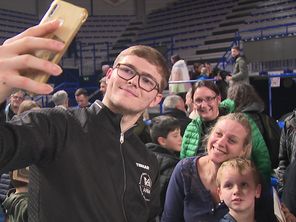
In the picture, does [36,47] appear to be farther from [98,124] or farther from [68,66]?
[68,66]

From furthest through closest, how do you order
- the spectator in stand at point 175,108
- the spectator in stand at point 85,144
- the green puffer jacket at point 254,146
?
the spectator in stand at point 175,108 < the green puffer jacket at point 254,146 < the spectator in stand at point 85,144

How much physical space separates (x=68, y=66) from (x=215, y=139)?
15.2 m

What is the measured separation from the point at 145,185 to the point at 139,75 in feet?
1.29

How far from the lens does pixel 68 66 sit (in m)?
16.7

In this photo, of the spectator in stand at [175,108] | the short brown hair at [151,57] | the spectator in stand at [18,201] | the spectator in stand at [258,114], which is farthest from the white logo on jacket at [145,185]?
the spectator in stand at [175,108]

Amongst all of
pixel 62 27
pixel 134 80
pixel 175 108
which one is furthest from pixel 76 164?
pixel 175 108

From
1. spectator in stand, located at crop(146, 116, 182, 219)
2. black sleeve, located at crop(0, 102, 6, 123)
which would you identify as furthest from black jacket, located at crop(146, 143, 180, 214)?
black sleeve, located at crop(0, 102, 6, 123)

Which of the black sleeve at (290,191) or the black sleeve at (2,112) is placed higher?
the black sleeve at (2,112)

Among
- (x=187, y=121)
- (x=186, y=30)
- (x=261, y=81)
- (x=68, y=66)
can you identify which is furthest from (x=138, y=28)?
(x=187, y=121)

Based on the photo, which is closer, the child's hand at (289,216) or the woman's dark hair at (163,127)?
the child's hand at (289,216)

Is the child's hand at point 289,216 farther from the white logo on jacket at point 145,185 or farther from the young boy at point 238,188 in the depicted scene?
the white logo on jacket at point 145,185

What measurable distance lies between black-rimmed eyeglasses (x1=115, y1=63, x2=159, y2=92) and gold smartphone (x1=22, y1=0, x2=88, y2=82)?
446mm

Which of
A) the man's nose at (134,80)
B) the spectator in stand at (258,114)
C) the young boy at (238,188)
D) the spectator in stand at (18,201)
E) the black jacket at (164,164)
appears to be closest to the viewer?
the man's nose at (134,80)

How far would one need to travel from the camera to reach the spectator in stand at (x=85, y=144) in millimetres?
816
